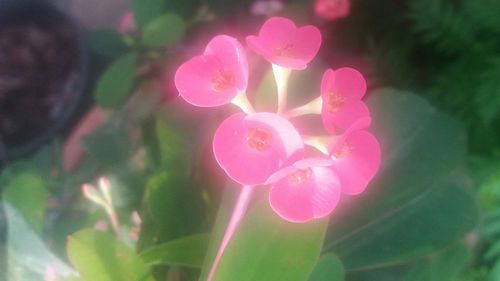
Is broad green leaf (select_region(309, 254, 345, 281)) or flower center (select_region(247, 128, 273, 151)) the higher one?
flower center (select_region(247, 128, 273, 151))

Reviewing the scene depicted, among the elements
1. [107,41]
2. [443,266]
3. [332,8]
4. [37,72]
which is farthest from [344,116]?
[37,72]

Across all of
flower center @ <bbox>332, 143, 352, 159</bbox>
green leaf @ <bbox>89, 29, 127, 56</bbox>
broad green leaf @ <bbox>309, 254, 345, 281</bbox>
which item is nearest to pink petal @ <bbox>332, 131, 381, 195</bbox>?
flower center @ <bbox>332, 143, 352, 159</bbox>

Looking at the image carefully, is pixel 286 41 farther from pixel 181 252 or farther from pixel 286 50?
pixel 181 252

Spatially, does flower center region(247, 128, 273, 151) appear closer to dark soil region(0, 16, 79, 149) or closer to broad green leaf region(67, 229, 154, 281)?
broad green leaf region(67, 229, 154, 281)

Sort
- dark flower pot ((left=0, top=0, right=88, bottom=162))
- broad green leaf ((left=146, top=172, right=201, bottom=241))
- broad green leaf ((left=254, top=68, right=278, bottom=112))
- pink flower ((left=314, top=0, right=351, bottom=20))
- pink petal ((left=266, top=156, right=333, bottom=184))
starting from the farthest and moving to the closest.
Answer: dark flower pot ((left=0, top=0, right=88, bottom=162)) → pink flower ((left=314, top=0, right=351, bottom=20)) → broad green leaf ((left=146, top=172, right=201, bottom=241)) → broad green leaf ((left=254, top=68, right=278, bottom=112)) → pink petal ((left=266, top=156, right=333, bottom=184))

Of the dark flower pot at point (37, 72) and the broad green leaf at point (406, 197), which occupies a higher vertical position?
the broad green leaf at point (406, 197)

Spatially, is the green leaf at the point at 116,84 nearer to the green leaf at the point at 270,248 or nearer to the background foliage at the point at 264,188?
the background foliage at the point at 264,188

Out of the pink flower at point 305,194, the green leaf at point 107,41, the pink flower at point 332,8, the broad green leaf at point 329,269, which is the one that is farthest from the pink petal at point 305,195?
the green leaf at point 107,41
